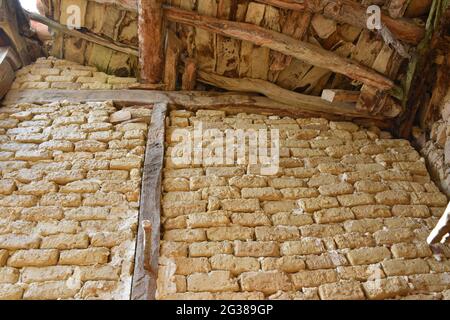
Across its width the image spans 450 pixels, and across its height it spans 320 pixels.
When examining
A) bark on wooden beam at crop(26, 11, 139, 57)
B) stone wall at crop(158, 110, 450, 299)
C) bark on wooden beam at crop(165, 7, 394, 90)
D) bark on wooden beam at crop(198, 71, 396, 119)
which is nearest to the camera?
stone wall at crop(158, 110, 450, 299)

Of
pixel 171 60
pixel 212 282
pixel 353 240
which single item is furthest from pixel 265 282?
pixel 171 60

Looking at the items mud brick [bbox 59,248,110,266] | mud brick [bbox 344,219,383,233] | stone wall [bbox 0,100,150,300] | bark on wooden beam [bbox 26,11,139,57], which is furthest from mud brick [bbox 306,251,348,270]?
bark on wooden beam [bbox 26,11,139,57]

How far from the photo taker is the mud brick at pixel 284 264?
2219mm

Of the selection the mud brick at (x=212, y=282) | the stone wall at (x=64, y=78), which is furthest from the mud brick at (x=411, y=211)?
the stone wall at (x=64, y=78)

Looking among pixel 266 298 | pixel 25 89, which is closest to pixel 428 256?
pixel 266 298

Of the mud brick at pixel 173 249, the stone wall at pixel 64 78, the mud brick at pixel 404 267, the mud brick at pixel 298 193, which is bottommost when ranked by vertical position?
the mud brick at pixel 173 249

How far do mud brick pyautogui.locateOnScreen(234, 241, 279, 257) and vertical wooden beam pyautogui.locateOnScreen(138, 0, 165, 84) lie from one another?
160 cm

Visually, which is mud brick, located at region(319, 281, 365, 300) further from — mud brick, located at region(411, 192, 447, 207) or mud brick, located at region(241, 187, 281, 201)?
mud brick, located at region(411, 192, 447, 207)

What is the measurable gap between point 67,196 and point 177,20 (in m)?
1.48

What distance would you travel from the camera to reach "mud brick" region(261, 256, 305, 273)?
222cm

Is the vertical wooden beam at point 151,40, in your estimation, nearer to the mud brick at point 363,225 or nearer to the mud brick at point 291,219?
the mud brick at point 291,219

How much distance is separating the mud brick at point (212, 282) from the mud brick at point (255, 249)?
169mm

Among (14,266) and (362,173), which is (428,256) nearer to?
(362,173)

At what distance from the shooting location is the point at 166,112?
3.10 metres
